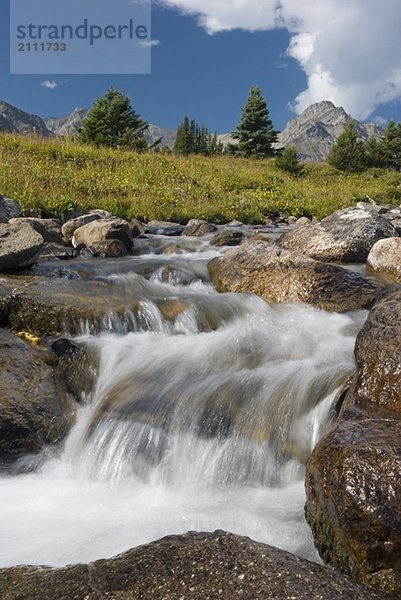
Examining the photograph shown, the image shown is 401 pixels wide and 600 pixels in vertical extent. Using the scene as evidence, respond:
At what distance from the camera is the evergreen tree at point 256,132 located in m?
39.8

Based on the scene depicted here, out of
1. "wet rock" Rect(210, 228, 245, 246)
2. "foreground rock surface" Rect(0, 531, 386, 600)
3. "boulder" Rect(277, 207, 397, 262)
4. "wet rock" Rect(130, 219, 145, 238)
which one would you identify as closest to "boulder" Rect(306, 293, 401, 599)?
"foreground rock surface" Rect(0, 531, 386, 600)

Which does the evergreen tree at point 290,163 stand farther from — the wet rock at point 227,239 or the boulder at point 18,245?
the boulder at point 18,245

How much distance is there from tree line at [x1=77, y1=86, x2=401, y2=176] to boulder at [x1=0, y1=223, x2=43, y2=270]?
→ 20159 mm

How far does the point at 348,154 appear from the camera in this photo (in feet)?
124

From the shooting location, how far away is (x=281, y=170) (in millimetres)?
29828

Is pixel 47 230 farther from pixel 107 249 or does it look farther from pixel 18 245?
pixel 18 245

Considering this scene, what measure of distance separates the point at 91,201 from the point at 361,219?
8.22m

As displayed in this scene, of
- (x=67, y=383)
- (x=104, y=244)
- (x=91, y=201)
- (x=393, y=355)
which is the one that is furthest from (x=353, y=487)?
(x=91, y=201)

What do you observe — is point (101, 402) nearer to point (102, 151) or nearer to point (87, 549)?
point (87, 549)

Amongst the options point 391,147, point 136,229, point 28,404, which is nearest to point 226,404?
point 28,404

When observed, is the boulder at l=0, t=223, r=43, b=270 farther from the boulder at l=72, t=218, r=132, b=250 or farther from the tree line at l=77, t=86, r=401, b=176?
the tree line at l=77, t=86, r=401, b=176

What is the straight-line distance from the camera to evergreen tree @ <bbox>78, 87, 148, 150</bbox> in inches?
1186

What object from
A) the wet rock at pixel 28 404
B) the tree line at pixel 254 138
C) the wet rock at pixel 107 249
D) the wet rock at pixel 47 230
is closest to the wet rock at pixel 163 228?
the wet rock at pixel 47 230

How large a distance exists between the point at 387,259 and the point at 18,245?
6335mm
